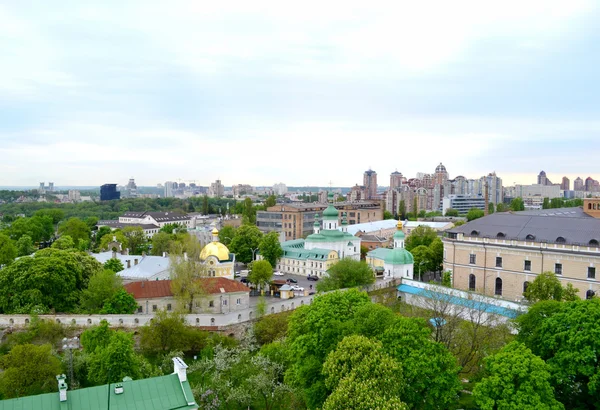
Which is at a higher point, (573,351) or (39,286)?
(573,351)

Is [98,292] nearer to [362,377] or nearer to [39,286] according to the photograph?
[39,286]

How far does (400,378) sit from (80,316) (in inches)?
979

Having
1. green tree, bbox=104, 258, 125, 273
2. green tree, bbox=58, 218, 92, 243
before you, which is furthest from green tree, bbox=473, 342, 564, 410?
green tree, bbox=58, 218, 92, 243

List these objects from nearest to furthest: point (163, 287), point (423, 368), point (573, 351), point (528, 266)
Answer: point (423, 368)
point (573, 351)
point (163, 287)
point (528, 266)

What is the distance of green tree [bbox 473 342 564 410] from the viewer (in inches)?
703

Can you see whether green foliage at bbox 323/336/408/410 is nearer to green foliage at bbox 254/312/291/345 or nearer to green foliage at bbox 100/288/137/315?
green foliage at bbox 254/312/291/345

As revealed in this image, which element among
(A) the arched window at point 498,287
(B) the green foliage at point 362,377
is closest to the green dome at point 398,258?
(A) the arched window at point 498,287

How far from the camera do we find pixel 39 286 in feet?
120

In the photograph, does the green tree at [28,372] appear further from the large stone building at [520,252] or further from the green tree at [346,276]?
the large stone building at [520,252]

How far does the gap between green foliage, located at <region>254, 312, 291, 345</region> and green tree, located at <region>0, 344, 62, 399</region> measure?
12972 millimetres

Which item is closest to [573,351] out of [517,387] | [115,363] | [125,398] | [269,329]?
[517,387]

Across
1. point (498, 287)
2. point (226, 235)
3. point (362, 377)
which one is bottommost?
point (498, 287)

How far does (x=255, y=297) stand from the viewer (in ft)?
152

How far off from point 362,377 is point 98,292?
25.5m
